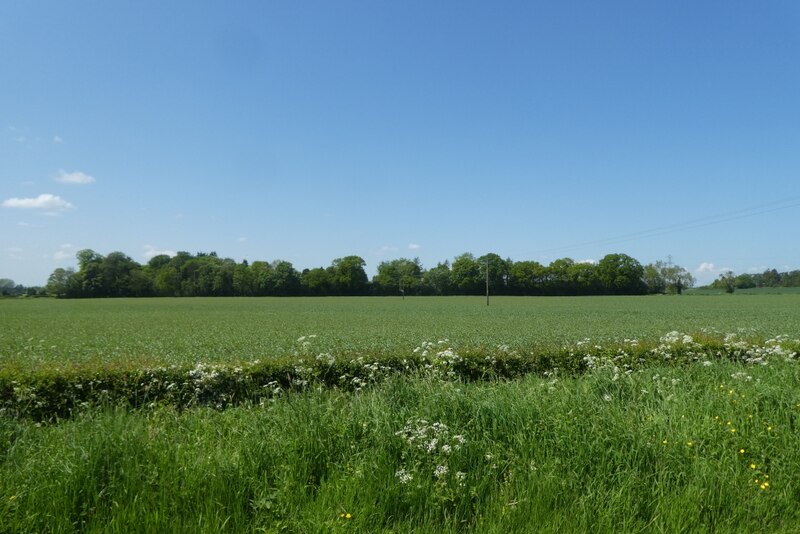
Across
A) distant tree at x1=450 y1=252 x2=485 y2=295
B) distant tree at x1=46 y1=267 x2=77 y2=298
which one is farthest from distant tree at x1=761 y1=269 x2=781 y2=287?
distant tree at x1=46 y1=267 x2=77 y2=298

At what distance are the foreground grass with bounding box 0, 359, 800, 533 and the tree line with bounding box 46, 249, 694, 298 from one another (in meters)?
108

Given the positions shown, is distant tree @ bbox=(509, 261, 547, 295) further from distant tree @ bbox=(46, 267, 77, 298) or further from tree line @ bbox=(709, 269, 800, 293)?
distant tree @ bbox=(46, 267, 77, 298)

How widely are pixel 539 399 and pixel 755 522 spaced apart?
2.59 metres

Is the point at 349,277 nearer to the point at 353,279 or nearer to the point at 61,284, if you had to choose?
the point at 353,279

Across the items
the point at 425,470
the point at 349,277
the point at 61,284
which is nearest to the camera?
the point at 425,470

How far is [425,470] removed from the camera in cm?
429

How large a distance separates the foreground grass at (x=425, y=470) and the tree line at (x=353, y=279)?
356 ft

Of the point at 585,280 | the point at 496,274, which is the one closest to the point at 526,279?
the point at 496,274

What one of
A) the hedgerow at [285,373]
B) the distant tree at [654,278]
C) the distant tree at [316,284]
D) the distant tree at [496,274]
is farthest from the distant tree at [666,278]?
the hedgerow at [285,373]

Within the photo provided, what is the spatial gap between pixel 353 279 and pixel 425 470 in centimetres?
11845

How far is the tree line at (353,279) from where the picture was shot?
Result: 11419cm

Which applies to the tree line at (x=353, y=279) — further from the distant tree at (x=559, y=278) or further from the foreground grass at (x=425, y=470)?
the foreground grass at (x=425, y=470)

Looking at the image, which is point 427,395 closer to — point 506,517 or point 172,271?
point 506,517

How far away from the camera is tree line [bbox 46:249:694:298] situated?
375 ft
